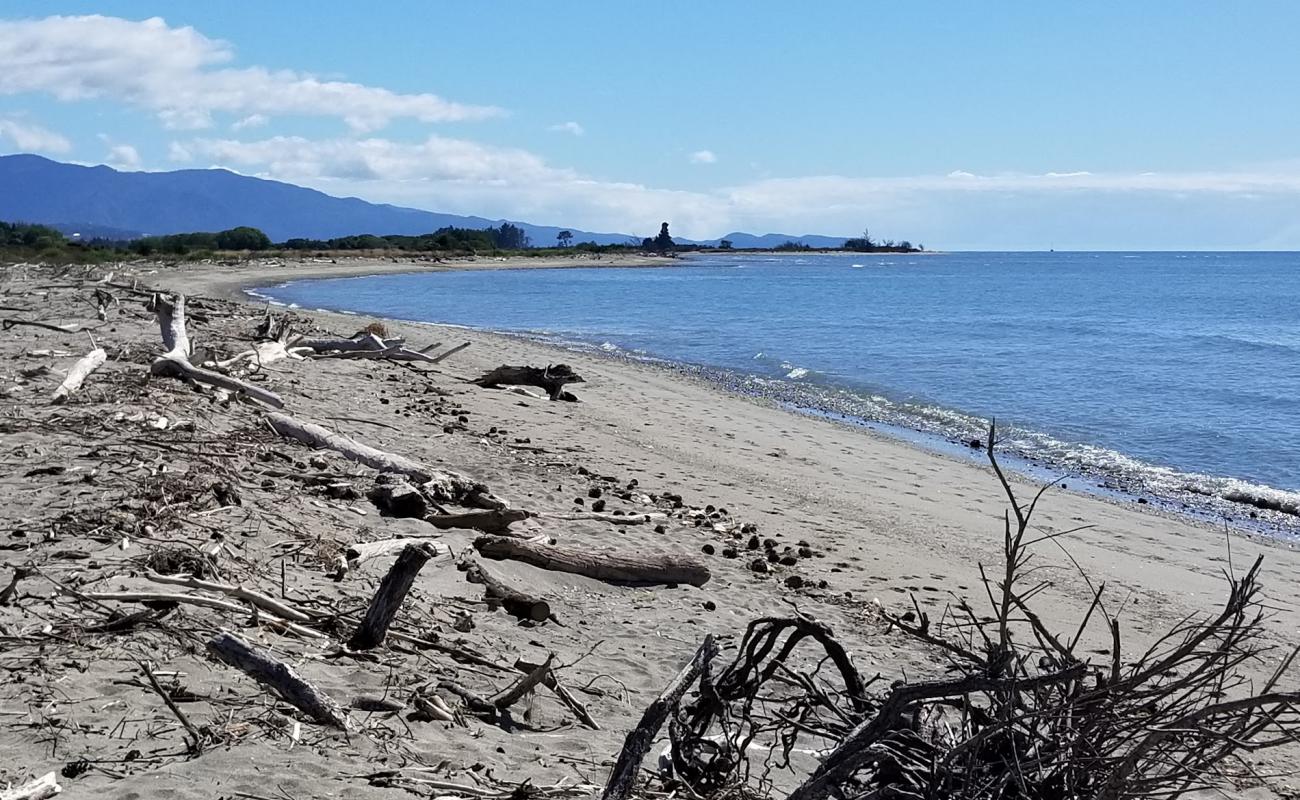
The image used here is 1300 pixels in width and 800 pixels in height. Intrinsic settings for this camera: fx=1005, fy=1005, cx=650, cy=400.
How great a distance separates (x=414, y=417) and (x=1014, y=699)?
31.3 feet

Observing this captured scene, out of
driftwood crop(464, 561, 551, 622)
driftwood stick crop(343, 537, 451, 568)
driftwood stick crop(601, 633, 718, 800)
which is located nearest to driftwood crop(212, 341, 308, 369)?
driftwood stick crop(343, 537, 451, 568)

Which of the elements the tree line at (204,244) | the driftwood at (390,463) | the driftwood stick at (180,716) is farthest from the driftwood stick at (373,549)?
the tree line at (204,244)

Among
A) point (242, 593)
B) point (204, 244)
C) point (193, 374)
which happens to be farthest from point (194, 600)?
point (204, 244)

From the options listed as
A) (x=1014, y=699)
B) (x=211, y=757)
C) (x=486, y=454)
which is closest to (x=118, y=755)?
(x=211, y=757)

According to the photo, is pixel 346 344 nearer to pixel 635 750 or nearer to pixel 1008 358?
pixel 635 750

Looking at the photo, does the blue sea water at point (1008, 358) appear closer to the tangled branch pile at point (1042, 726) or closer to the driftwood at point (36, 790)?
the tangled branch pile at point (1042, 726)

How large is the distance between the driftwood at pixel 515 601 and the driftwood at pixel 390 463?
1474 millimetres

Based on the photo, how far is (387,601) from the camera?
4.47m

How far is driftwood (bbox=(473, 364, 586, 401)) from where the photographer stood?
48.0 feet

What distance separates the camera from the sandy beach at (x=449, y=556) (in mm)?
3516

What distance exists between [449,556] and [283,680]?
248 cm

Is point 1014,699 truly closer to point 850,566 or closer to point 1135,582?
point 850,566

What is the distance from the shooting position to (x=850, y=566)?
7.68m

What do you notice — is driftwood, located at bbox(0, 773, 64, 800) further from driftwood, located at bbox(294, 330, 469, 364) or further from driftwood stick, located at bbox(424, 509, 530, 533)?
driftwood, located at bbox(294, 330, 469, 364)
